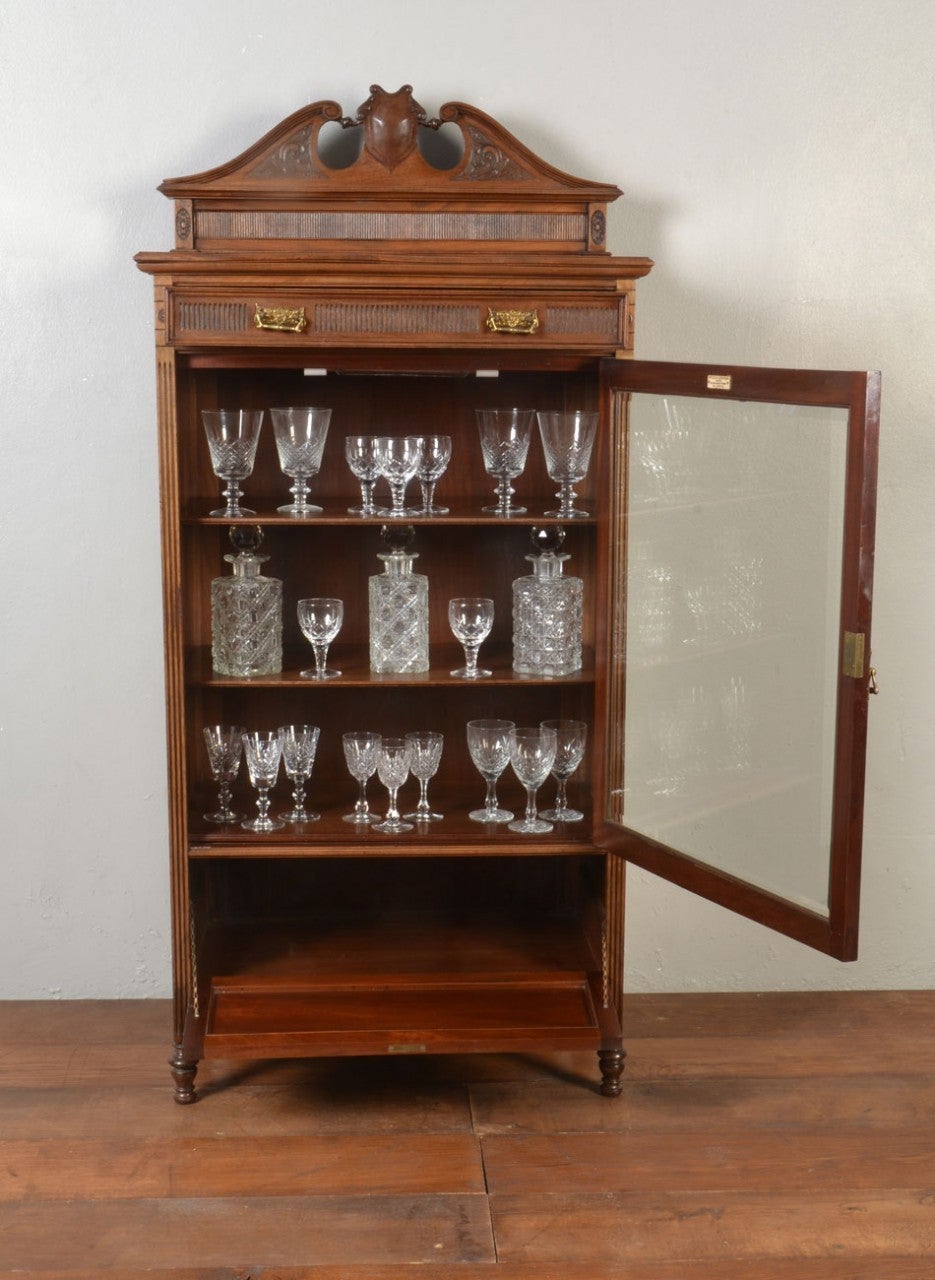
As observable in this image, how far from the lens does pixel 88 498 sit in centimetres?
334

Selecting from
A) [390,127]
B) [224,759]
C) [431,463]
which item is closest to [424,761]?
[224,759]

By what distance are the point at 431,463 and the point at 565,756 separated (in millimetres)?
691

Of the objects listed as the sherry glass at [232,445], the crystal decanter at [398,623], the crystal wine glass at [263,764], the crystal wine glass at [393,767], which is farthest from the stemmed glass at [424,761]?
the sherry glass at [232,445]

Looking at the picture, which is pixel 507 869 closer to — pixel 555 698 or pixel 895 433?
pixel 555 698

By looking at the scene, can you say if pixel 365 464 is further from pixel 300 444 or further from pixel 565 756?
pixel 565 756

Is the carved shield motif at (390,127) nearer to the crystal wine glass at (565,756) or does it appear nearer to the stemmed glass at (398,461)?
the stemmed glass at (398,461)

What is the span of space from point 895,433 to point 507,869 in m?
1.37

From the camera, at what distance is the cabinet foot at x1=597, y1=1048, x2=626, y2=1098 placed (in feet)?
10.0

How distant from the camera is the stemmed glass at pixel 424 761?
3.11m

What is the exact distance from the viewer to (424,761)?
3119mm

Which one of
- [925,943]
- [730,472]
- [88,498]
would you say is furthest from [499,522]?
[925,943]

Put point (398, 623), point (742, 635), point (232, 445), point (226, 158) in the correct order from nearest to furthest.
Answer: point (742, 635) → point (232, 445) → point (398, 623) → point (226, 158)

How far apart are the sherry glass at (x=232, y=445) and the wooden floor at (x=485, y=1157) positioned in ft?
4.09

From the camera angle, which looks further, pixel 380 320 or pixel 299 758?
pixel 299 758
